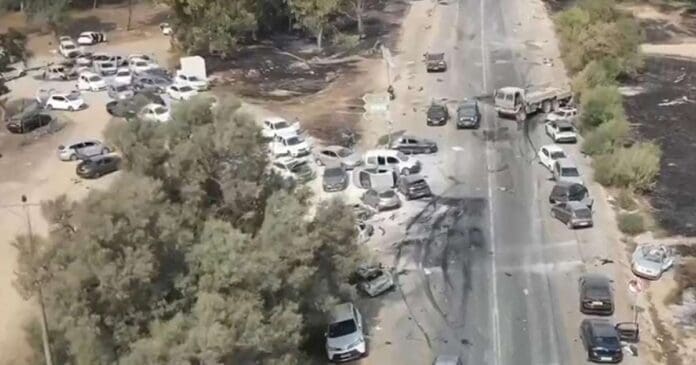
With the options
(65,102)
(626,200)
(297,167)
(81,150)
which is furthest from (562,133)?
(65,102)

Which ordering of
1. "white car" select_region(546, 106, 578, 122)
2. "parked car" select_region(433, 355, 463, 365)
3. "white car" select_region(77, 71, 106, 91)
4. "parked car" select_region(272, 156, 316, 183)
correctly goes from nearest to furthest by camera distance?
"parked car" select_region(433, 355, 463, 365), "parked car" select_region(272, 156, 316, 183), "white car" select_region(546, 106, 578, 122), "white car" select_region(77, 71, 106, 91)

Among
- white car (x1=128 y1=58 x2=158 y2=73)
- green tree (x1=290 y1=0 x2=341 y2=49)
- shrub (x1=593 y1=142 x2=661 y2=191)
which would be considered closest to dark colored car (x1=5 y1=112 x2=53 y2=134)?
white car (x1=128 y1=58 x2=158 y2=73)

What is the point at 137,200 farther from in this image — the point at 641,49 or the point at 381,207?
the point at 641,49

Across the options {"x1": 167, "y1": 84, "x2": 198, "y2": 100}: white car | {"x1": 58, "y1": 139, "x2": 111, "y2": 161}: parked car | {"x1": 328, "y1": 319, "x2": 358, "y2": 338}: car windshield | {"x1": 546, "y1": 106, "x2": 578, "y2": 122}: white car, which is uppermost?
{"x1": 328, "y1": 319, "x2": 358, "y2": 338}: car windshield

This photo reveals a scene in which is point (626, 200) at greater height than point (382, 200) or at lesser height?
greater

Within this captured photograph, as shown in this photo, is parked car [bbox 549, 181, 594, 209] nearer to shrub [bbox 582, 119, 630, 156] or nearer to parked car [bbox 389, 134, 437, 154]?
shrub [bbox 582, 119, 630, 156]

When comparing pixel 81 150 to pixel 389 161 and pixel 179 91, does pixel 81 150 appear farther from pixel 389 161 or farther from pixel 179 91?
pixel 389 161
